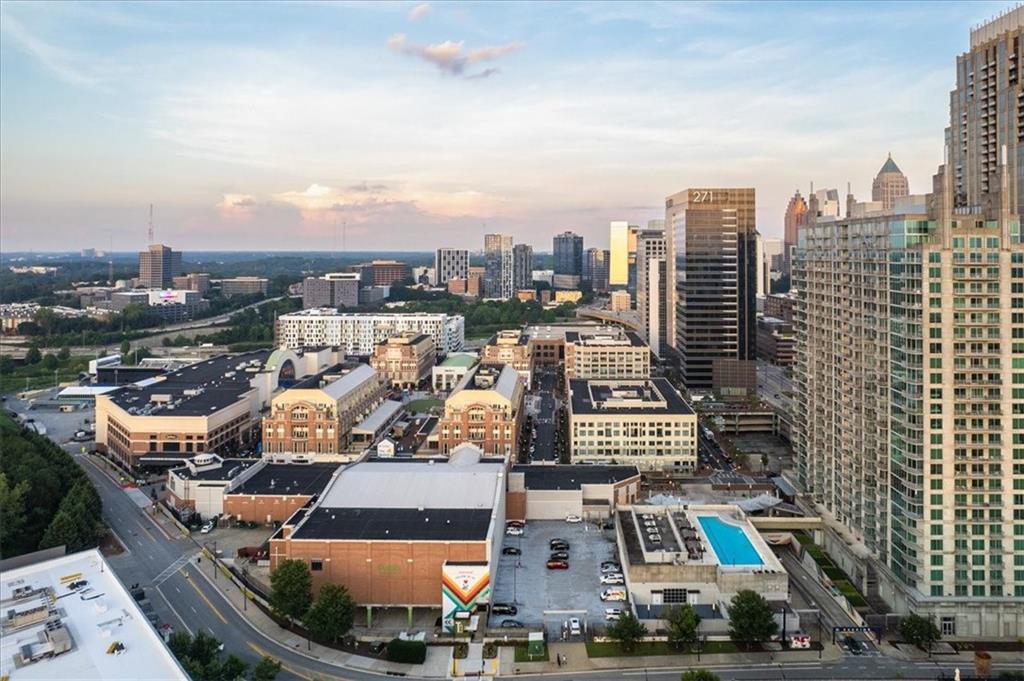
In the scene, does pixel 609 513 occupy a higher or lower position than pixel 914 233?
lower

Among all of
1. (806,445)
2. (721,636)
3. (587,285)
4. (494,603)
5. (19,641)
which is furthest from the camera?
(587,285)

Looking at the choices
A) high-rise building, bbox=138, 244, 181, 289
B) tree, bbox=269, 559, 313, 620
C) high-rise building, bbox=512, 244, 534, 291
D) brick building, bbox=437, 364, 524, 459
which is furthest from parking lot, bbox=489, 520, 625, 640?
high-rise building, bbox=512, 244, 534, 291

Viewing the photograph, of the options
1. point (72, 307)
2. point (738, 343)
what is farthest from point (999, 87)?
point (72, 307)

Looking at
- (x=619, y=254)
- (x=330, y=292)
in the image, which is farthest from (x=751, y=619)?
(x=619, y=254)

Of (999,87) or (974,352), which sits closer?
(974,352)

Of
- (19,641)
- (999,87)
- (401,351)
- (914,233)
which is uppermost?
(999,87)

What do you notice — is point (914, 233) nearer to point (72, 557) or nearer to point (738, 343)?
point (72, 557)

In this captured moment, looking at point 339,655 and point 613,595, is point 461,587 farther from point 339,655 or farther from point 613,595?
point 613,595
